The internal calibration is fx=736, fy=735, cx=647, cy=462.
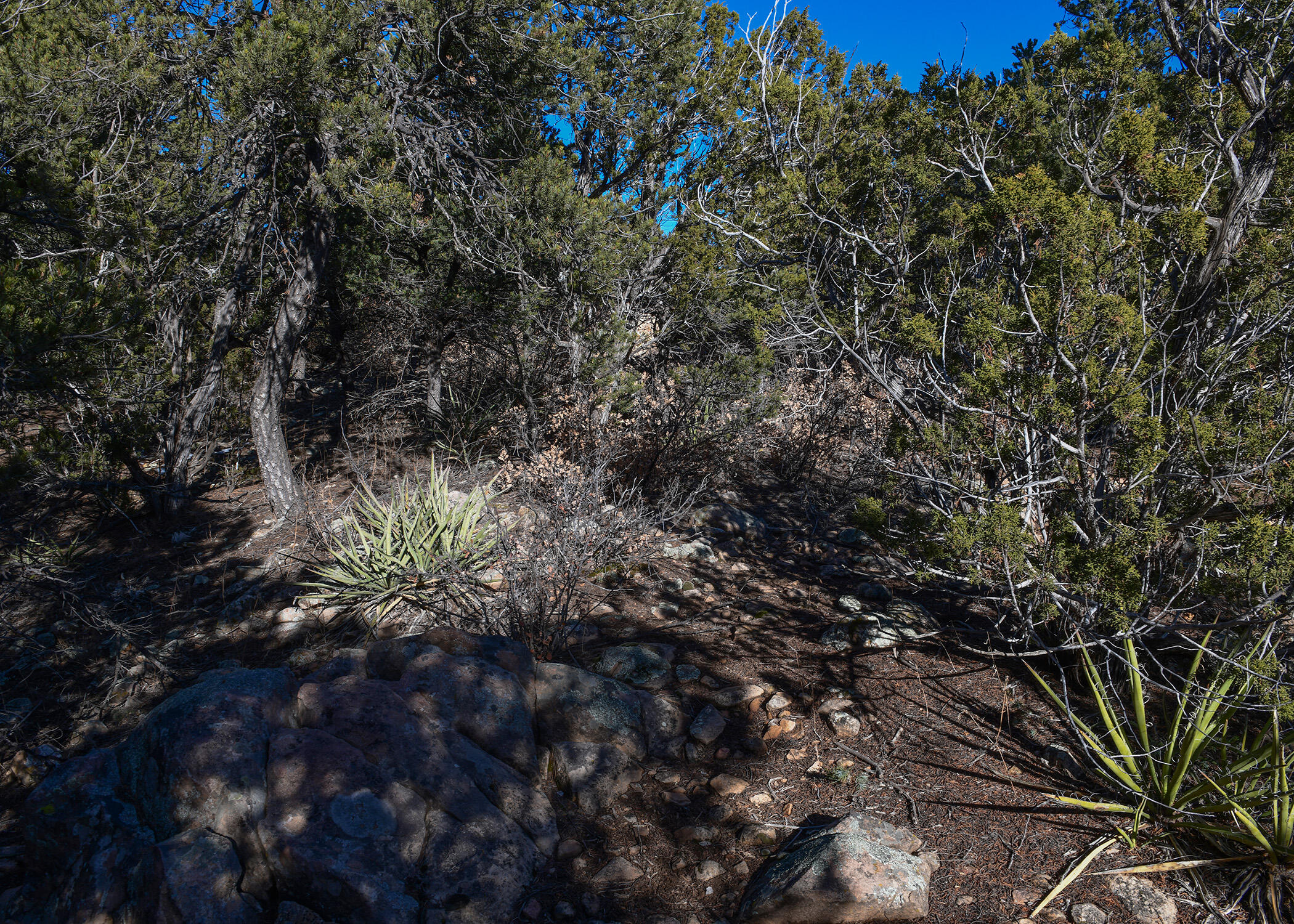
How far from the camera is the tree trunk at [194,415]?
7590mm

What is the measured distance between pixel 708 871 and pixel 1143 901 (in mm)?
1458

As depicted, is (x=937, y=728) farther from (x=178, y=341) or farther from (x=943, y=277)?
(x=178, y=341)

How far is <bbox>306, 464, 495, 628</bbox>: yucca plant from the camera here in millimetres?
4801

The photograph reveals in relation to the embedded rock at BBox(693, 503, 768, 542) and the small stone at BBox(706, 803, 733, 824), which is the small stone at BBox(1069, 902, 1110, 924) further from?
the embedded rock at BBox(693, 503, 768, 542)

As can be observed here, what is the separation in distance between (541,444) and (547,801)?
4178 millimetres

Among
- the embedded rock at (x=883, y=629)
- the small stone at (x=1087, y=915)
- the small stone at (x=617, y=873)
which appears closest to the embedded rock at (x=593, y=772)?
the small stone at (x=617, y=873)

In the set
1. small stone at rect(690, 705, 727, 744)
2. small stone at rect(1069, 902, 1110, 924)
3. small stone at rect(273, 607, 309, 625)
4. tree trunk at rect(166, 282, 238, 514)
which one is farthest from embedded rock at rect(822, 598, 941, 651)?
tree trunk at rect(166, 282, 238, 514)

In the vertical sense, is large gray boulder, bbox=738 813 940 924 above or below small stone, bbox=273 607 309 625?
above

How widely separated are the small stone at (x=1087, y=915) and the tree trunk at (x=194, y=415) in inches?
323

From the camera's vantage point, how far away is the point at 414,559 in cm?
496

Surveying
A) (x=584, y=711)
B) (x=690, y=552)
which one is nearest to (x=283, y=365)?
(x=690, y=552)

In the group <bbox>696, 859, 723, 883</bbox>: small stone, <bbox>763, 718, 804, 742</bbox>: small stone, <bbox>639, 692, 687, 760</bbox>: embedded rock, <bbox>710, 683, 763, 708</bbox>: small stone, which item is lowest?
<bbox>696, 859, 723, 883</bbox>: small stone

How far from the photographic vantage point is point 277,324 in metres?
7.27

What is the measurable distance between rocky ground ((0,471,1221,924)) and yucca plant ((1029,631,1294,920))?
0.59 ft
